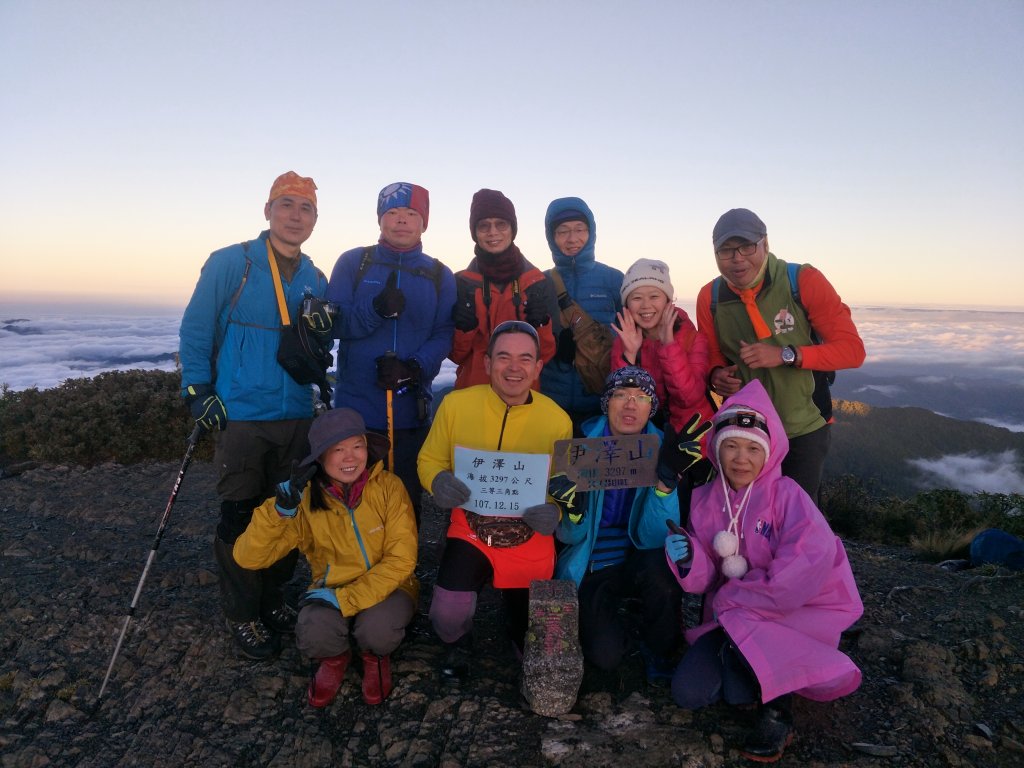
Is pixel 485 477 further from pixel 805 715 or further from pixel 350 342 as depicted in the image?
pixel 805 715

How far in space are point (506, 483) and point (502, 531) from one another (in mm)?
364

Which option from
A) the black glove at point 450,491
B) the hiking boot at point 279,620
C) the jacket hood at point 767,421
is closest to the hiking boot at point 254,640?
the hiking boot at point 279,620

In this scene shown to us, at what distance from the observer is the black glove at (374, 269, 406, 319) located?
4.47 metres

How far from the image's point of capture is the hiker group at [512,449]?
3.59 m

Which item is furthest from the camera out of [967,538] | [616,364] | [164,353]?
[164,353]

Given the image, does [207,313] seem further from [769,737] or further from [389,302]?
[769,737]

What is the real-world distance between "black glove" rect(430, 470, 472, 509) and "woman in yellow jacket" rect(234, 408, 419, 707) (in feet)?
0.95

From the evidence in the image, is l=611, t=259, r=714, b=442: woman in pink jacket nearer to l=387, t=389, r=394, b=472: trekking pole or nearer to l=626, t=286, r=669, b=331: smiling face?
l=626, t=286, r=669, b=331: smiling face

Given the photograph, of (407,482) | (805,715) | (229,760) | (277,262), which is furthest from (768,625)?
(277,262)

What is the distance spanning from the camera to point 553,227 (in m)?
5.32

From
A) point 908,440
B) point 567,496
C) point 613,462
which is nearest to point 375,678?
point 567,496

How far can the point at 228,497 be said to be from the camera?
4156 millimetres

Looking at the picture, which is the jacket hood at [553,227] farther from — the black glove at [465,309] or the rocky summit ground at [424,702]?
the rocky summit ground at [424,702]

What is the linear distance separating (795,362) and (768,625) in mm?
1874
